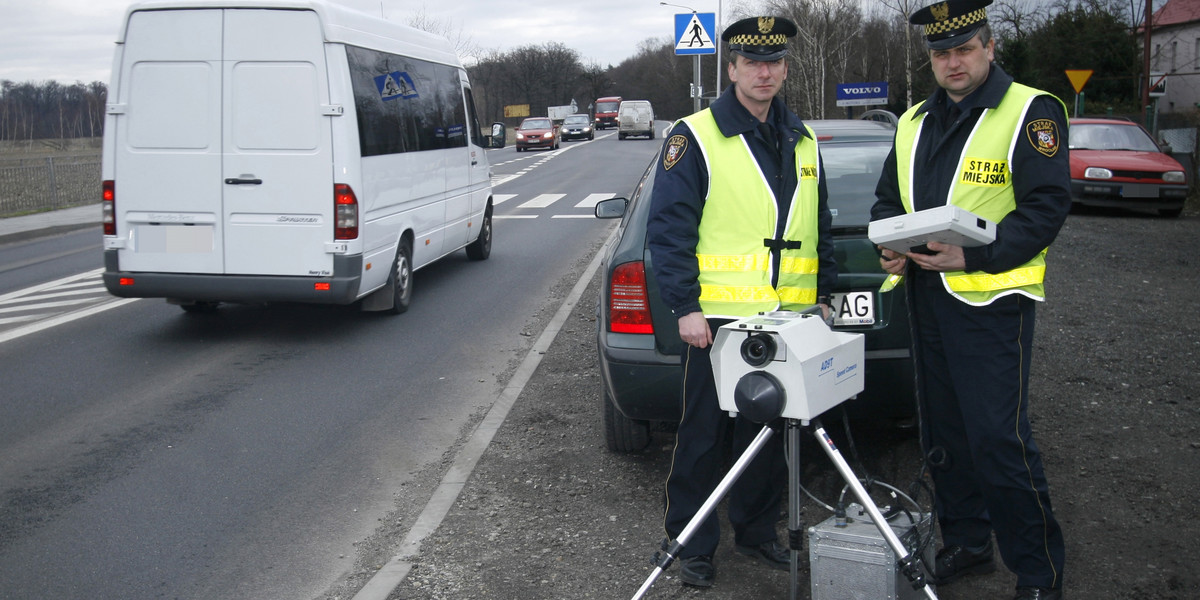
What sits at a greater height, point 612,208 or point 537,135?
point 537,135

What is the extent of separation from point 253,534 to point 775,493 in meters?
2.28

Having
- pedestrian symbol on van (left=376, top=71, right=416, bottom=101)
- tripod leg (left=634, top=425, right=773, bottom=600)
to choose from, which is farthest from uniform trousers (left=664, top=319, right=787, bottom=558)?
pedestrian symbol on van (left=376, top=71, right=416, bottom=101)

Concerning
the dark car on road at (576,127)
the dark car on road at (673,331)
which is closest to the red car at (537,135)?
the dark car on road at (576,127)

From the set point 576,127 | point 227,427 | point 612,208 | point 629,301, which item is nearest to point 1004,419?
point 629,301

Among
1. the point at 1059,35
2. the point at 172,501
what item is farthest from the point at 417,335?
the point at 1059,35

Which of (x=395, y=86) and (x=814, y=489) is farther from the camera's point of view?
(x=395, y=86)

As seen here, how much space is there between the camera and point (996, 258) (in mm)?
3131

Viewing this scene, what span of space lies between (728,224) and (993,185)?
86cm

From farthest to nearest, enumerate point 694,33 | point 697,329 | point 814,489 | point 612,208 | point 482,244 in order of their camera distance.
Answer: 1. point 694,33
2. point 482,244
3. point 612,208
4. point 814,489
5. point 697,329

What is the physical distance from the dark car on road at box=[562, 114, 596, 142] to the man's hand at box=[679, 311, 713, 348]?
182 ft

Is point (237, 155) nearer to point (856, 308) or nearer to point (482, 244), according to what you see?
point (482, 244)

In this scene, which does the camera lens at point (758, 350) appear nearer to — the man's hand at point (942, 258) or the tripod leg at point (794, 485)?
the tripod leg at point (794, 485)

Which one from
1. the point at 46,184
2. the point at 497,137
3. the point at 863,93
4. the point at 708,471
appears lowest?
the point at 708,471

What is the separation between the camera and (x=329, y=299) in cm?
795
